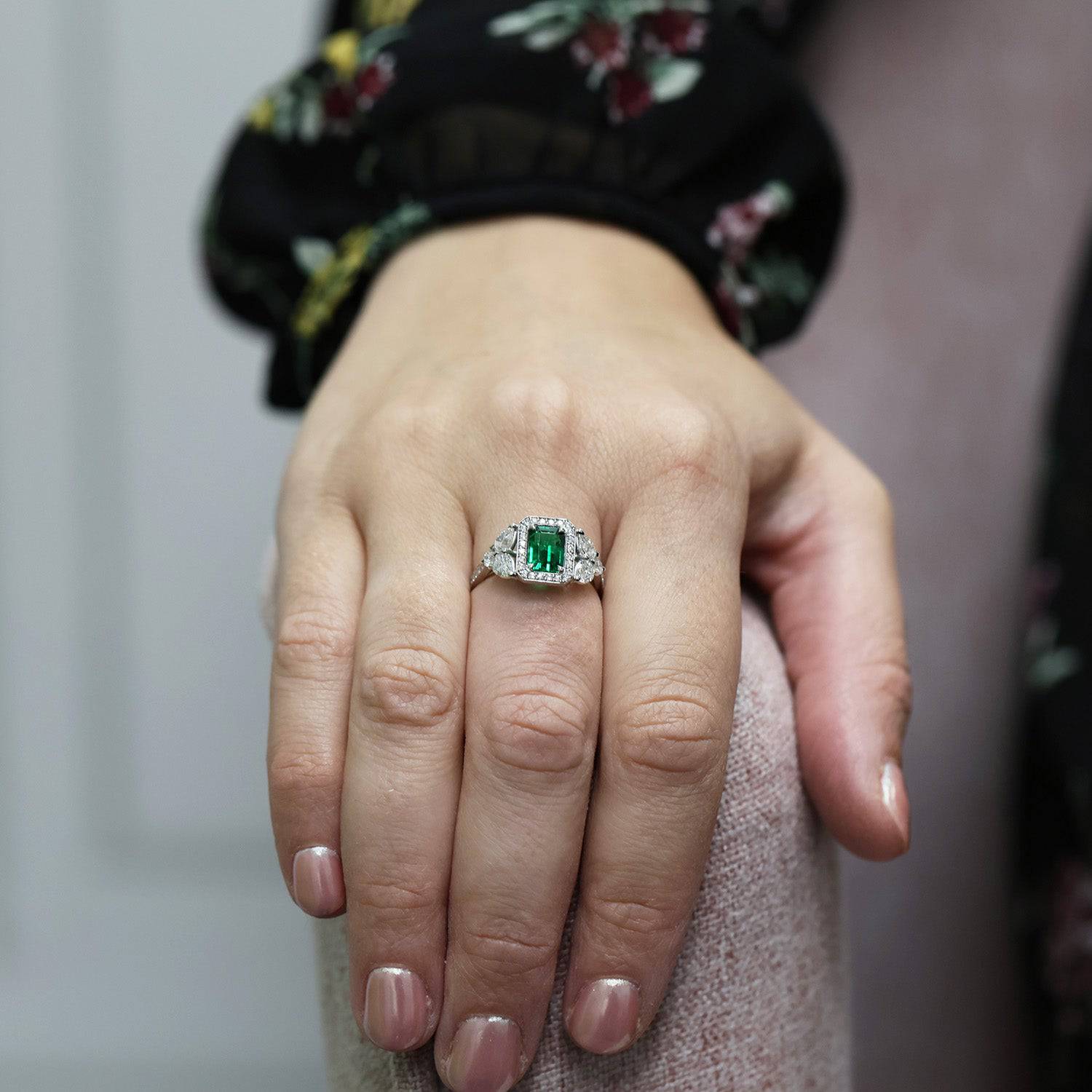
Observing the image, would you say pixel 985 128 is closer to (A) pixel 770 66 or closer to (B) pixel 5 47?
(A) pixel 770 66

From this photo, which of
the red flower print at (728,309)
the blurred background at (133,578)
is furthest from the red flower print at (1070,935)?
the blurred background at (133,578)

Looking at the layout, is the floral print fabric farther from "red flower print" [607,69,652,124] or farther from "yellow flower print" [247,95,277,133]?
"yellow flower print" [247,95,277,133]

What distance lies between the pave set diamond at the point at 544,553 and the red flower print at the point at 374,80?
1.13 ft


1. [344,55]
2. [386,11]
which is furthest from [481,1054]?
[386,11]

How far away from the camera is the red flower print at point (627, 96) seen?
61cm

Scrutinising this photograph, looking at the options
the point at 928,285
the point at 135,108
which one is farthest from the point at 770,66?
the point at 135,108

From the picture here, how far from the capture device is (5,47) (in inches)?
49.4

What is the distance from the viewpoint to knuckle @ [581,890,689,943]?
1.24ft

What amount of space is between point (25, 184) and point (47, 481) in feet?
1.25

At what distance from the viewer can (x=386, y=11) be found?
2.37 ft

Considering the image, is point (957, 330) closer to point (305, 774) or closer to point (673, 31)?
point (673, 31)

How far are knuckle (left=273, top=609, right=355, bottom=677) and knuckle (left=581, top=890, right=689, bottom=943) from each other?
0.14m

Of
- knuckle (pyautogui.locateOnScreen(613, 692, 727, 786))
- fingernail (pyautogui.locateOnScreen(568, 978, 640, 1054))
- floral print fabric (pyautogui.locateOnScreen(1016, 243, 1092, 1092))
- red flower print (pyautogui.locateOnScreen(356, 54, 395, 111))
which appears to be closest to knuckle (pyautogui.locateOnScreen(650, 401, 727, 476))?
knuckle (pyautogui.locateOnScreen(613, 692, 727, 786))

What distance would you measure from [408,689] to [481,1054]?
14cm
